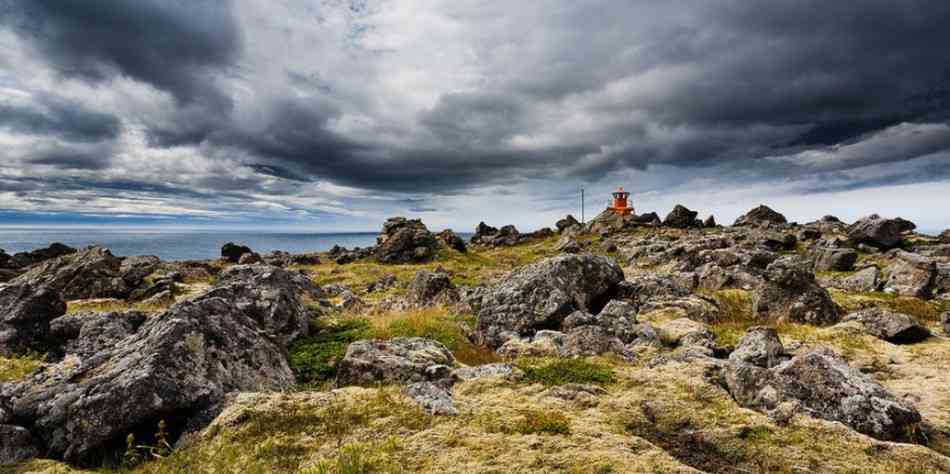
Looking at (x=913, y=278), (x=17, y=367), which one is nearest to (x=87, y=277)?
(x=17, y=367)

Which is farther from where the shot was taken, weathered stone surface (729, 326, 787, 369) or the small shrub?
weathered stone surface (729, 326, 787, 369)

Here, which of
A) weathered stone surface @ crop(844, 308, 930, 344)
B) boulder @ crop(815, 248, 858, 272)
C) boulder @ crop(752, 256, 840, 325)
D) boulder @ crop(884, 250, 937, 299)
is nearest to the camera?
weathered stone surface @ crop(844, 308, 930, 344)

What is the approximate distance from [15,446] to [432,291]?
25377mm

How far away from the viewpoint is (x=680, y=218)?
124m

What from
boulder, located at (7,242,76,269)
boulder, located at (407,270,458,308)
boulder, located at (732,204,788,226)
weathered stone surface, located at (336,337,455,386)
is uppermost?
boulder, located at (732,204,788,226)

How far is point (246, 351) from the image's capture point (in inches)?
472

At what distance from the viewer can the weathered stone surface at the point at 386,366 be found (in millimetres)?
11766

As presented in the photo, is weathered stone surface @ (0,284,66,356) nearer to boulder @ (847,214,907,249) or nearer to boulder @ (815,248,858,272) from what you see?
boulder @ (815,248,858,272)

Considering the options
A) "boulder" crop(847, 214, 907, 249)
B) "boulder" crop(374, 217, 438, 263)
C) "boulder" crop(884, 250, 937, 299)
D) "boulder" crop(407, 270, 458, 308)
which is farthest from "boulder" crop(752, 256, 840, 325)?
"boulder" crop(374, 217, 438, 263)

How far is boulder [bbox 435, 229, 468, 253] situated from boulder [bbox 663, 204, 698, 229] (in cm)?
5705

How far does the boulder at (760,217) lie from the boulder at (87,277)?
118066 mm

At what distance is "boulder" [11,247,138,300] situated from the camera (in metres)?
40.8

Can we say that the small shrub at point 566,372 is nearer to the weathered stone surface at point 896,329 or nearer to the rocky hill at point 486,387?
the rocky hill at point 486,387

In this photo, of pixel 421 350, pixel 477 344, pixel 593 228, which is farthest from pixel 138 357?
pixel 593 228
